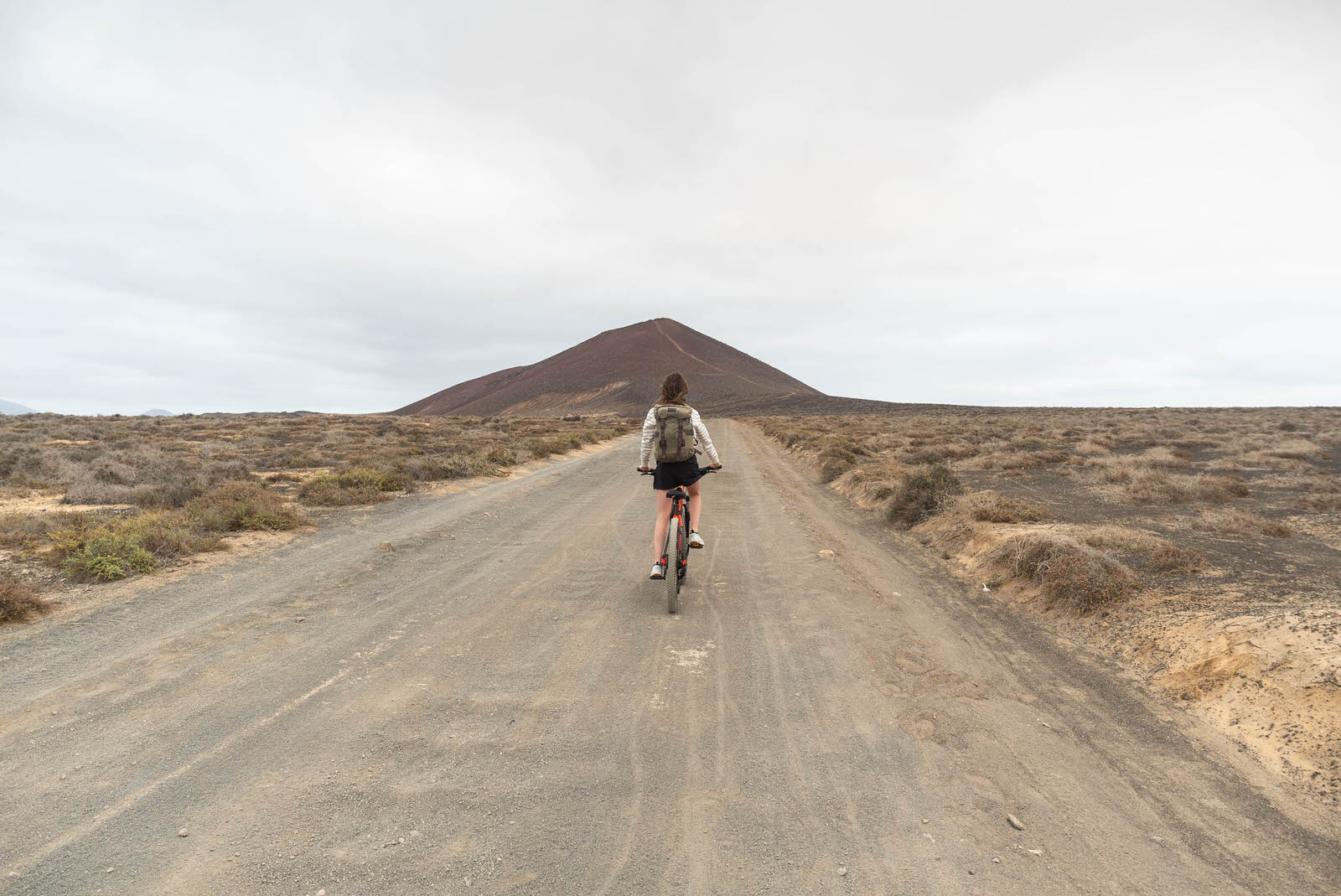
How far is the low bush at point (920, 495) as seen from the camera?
11492 millimetres

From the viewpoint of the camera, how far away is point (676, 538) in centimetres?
663

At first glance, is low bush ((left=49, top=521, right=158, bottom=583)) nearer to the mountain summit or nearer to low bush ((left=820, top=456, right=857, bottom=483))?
low bush ((left=820, top=456, right=857, bottom=483))

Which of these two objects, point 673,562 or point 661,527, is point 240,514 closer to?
point 661,527

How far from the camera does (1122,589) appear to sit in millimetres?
6504

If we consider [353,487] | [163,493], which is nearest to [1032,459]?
[353,487]

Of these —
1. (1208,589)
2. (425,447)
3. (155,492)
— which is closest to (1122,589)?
(1208,589)

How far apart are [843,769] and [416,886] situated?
2304 mm

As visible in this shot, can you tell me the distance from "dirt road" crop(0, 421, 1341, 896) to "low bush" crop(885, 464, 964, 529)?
15.6ft

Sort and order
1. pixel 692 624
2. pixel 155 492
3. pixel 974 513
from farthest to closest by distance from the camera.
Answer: pixel 155 492 → pixel 974 513 → pixel 692 624

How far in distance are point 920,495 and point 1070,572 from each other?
4974mm

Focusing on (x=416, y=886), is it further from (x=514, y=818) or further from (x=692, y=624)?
(x=692, y=624)

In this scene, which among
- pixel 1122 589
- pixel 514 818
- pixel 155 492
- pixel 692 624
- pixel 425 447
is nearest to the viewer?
pixel 514 818

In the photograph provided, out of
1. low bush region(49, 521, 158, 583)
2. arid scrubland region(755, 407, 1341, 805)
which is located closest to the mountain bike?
arid scrubland region(755, 407, 1341, 805)

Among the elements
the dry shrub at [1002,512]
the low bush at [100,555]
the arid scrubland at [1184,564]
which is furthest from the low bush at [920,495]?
the low bush at [100,555]
